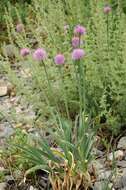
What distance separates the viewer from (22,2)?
6.53 meters

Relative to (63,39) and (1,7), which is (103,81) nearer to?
(63,39)

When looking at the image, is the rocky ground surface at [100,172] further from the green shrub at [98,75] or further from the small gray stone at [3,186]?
the green shrub at [98,75]

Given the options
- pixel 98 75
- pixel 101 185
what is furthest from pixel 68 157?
pixel 98 75

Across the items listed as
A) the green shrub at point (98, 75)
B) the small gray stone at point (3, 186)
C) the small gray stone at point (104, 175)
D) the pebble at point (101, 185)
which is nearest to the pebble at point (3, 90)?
the green shrub at point (98, 75)

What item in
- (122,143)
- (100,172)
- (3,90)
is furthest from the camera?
(3,90)

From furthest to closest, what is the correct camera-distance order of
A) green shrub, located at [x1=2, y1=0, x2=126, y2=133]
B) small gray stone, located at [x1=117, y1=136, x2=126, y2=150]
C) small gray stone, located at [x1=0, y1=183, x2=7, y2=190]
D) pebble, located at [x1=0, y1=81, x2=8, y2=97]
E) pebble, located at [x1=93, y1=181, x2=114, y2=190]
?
pebble, located at [x1=0, y1=81, x2=8, y2=97] → green shrub, located at [x1=2, y1=0, x2=126, y2=133] → small gray stone, located at [x1=117, y1=136, x2=126, y2=150] → small gray stone, located at [x1=0, y1=183, x2=7, y2=190] → pebble, located at [x1=93, y1=181, x2=114, y2=190]

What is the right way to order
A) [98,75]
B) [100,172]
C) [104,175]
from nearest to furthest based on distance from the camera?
[104,175] → [100,172] → [98,75]

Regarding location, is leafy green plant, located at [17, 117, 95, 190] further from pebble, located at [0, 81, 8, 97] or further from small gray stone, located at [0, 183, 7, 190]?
pebble, located at [0, 81, 8, 97]

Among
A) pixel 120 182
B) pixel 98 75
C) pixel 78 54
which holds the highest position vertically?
pixel 78 54

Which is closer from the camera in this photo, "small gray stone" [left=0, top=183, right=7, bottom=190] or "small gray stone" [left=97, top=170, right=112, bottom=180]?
"small gray stone" [left=97, top=170, right=112, bottom=180]

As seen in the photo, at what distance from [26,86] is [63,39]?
538 millimetres

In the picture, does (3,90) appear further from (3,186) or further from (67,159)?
(67,159)

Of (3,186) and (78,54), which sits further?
(3,186)

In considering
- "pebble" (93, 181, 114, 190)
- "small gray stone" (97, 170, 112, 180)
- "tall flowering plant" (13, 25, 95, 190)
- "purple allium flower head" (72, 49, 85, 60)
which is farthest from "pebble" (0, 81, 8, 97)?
"purple allium flower head" (72, 49, 85, 60)
